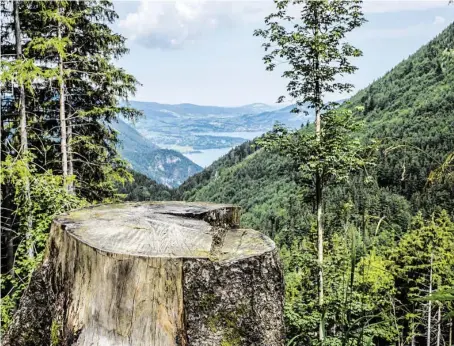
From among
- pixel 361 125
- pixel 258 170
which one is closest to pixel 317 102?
pixel 361 125

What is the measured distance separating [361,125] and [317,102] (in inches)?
49.3

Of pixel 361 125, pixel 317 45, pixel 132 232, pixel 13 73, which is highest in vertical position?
pixel 317 45

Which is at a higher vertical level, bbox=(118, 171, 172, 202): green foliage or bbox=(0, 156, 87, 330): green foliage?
bbox=(0, 156, 87, 330): green foliage

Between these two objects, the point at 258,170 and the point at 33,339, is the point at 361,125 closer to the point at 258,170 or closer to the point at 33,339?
the point at 33,339

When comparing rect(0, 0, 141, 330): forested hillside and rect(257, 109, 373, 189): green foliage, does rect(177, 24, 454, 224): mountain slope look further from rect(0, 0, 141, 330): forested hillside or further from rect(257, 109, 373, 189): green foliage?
rect(0, 0, 141, 330): forested hillside

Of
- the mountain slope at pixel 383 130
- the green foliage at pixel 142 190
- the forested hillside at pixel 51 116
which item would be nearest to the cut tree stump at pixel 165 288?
the forested hillside at pixel 51 116

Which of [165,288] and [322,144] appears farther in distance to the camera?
[322,144]

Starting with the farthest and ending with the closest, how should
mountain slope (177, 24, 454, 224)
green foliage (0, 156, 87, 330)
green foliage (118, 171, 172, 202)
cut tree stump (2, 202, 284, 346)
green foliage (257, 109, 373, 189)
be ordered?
mountain slope (177, 24, 454, 224) → green foliage (118, 171, 172, 202) → green foliage (257, 109, 373, 189) → green foliage (0, 156, 87, 330) → cut tree stump (2, 202, 284, 346)

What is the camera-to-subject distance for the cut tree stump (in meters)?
1.79

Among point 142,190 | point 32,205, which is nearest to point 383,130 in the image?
point 142,190

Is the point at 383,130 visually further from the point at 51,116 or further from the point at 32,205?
the point at 32,205

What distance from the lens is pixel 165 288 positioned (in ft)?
5.86

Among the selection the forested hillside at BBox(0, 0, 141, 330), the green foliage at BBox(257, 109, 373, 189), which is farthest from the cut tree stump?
the green foliage at BBox(257, 109, 373, 189)

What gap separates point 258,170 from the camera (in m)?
130
